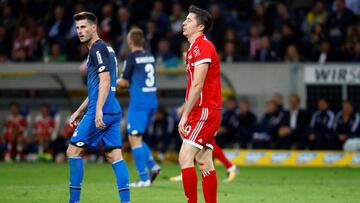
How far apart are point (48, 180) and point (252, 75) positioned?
828 cm

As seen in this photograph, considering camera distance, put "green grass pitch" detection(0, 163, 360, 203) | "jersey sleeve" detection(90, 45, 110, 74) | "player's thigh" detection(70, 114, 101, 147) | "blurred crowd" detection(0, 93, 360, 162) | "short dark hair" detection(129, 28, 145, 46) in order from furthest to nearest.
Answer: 1. "blurred crowd" detection(0, 93, 360, 162)
2. "short dark hair" detection(129, 28, 145, 46)
3. "green grass pitch" detection(0, 163, 360, 203)
4. "player's thigh" detection(70, 114, 101, 147)
5. "jersey sleeve" detection(90, 45, 110, 74)

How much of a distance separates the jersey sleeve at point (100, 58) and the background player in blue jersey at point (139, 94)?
13.4 feet

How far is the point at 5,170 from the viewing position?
18531 millimetres

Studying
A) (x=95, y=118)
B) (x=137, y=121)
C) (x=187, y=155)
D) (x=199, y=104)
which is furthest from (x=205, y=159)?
(x=137, y=121)

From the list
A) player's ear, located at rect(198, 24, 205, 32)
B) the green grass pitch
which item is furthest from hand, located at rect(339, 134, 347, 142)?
player's ear, located at rect(198, 24, 205, 32)

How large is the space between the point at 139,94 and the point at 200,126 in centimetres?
528

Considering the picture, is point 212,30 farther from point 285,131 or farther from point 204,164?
point 204,164

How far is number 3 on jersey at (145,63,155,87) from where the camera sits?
590 inches

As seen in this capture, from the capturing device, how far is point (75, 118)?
1090 cm

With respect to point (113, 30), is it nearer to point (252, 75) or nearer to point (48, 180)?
point (252, 75)

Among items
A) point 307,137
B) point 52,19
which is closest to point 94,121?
point 307,137

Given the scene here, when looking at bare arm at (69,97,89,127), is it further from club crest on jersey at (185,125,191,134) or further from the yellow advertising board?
the yellow advertising board

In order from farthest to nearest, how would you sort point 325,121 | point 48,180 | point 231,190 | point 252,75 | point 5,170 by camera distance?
point 252,75, point 325,121, point 5,170, point 48,180, point 231,190

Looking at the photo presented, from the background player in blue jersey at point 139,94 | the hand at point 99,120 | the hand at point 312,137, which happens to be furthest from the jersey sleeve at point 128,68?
the hand at point 312,137
